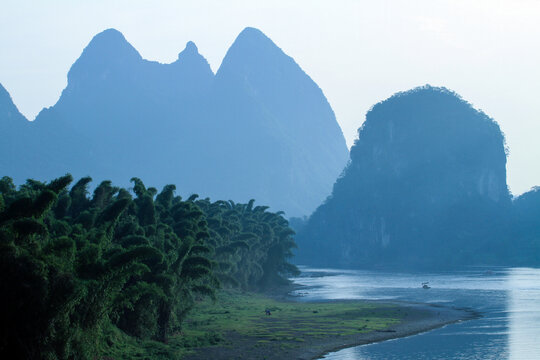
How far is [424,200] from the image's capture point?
18000 centimetres

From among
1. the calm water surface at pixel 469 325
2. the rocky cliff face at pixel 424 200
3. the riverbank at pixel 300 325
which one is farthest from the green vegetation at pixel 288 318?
the rocky cliff face at pixel 424 200

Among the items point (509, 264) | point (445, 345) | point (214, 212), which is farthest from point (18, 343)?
point (509, 264)

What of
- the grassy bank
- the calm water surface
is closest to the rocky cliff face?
the calm water surface

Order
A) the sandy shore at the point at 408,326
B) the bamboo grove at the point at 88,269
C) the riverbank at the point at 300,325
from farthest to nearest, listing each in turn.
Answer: the sandy shore at the point at 408,326 → the riverbank at the point at 300,325 → the bamboo grove at the point at 88,269

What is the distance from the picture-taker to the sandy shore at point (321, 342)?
29672 millimetres

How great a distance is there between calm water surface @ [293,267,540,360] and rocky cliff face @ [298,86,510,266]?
82.5m

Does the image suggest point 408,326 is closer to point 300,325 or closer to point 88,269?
point 300,325

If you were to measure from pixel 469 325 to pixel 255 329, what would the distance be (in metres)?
14.9

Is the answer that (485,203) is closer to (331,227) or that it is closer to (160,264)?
(331,227)

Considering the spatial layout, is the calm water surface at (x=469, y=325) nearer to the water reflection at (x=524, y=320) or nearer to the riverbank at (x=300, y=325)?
the water reflection at (x=524, y=320)

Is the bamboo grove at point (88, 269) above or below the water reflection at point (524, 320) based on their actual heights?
above

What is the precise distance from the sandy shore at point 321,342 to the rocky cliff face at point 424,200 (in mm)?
105742

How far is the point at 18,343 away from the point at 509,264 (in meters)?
128

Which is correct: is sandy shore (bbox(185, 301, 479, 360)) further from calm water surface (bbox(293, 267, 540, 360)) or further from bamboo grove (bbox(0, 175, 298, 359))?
bamboo grove (bbox(0, 175, 298, 359))
